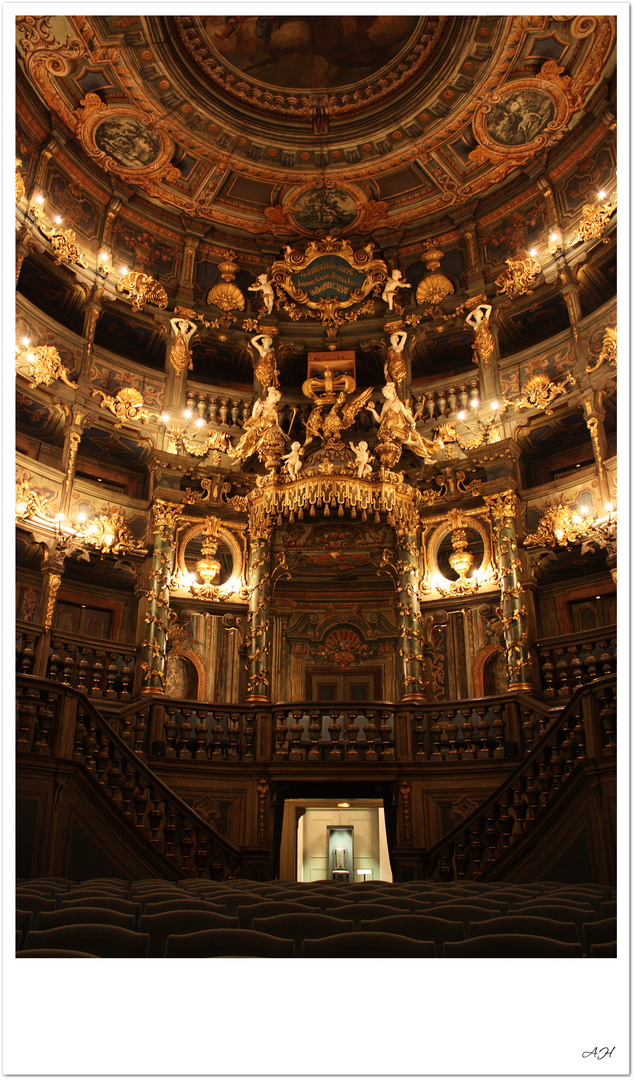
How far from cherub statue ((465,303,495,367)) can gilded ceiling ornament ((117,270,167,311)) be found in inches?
255

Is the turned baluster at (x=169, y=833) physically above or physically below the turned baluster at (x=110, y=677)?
below

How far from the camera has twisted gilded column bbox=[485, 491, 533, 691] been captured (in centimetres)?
1220

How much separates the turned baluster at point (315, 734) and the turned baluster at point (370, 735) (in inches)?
30.7

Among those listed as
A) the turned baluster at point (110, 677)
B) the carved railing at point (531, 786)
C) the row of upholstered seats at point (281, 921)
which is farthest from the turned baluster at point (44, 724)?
the carved railing at point (531, 786)

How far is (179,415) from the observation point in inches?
600

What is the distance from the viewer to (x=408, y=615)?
13.7 metres

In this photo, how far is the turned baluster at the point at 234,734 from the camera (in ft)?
40.1

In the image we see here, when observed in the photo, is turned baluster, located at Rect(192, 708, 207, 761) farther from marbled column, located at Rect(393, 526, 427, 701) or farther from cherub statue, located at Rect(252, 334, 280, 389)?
cherub statue, located at Rect(252, 334, 280, 389)

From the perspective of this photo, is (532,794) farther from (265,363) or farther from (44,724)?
(265,363)

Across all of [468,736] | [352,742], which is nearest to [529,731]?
[468,736]

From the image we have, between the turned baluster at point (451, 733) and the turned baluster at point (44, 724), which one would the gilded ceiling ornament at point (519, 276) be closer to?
the turned baluster at point (451, 733)

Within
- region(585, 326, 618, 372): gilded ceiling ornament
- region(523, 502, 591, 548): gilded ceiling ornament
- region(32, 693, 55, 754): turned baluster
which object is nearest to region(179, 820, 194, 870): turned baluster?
region(32, 693, 55, 754): turned baluster
